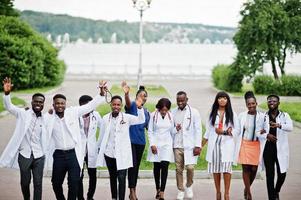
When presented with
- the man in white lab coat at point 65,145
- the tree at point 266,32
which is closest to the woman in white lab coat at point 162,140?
the man in white lab coat at point 65,145

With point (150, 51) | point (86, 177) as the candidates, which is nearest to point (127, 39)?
point (150, 51)

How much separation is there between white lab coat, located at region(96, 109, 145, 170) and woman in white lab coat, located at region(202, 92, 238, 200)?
1166 mm

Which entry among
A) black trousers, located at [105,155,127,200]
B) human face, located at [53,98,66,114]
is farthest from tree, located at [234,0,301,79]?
human face, located at [53,98,66,114]

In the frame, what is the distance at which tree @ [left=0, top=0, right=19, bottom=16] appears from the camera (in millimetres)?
43969

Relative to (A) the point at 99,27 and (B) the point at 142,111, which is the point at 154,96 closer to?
(B) the point at 142,111

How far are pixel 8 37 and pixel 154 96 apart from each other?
9.29 m

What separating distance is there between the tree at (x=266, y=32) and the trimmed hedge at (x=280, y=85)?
764 millimetres

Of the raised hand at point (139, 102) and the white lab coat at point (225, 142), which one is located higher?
the raised hand at point (139, 102)

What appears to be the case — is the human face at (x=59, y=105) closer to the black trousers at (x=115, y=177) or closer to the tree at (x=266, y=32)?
the black trousers at (x=115, y=177)

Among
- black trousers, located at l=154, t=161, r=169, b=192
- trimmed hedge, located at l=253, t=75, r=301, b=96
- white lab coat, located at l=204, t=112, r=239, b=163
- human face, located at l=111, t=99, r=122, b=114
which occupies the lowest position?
trimmed hedge, located at l=253, t=75, r=301, b=96

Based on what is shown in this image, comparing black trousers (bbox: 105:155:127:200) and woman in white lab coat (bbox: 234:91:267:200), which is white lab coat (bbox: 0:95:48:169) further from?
woman in white lab coat (bbox: 234:91:267:200)

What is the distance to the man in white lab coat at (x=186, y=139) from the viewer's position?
991 cm

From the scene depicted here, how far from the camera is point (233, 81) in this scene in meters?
37.4

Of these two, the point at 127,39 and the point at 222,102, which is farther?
the point at 127,39
